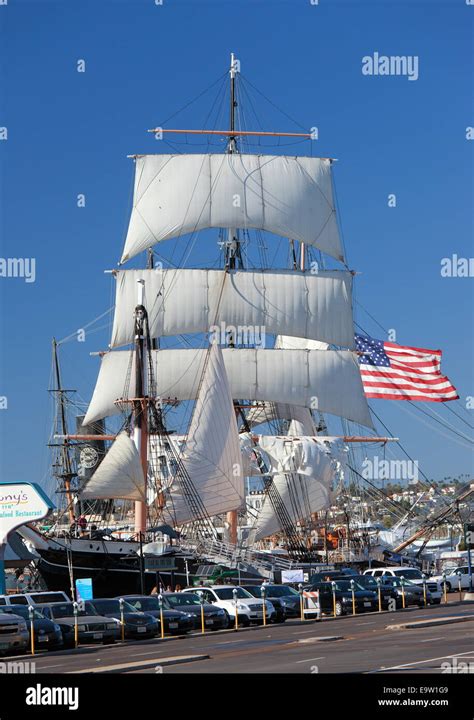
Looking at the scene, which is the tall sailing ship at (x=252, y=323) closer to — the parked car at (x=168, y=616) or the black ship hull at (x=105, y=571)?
the black ship hull at (x=105, y=571)

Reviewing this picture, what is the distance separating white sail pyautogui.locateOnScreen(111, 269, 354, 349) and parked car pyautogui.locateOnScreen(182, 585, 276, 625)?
39884 mm

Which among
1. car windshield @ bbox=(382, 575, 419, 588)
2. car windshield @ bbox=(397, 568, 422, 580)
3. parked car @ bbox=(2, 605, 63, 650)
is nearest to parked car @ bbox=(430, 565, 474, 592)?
car windshield @ bbox=(397, 568, 422, 580)

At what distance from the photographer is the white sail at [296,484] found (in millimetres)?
71812

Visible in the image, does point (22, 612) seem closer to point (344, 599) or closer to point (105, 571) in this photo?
point (344, 599)

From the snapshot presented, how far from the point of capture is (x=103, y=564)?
57.9 metres

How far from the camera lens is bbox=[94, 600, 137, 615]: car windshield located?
30984 millimetres

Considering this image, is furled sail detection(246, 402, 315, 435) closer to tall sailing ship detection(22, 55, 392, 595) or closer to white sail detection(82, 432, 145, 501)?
tall sailing ship detection(22, 55, 392, 595)

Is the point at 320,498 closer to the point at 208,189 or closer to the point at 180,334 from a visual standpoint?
the point at 180,334

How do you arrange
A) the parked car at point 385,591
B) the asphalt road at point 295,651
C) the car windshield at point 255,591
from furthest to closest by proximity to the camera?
the parked car at point 385,591, the car windshield at point 255,591, the asphalt road at point 295,651

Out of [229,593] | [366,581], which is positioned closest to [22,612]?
[229,593]

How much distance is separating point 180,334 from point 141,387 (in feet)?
49.7

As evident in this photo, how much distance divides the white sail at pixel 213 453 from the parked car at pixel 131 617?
90.1 feet

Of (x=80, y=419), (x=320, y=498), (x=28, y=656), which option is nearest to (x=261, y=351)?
(x=320, y=498)

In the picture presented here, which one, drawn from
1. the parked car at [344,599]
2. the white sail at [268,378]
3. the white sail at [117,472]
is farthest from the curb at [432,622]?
the white sail at [268,378]
